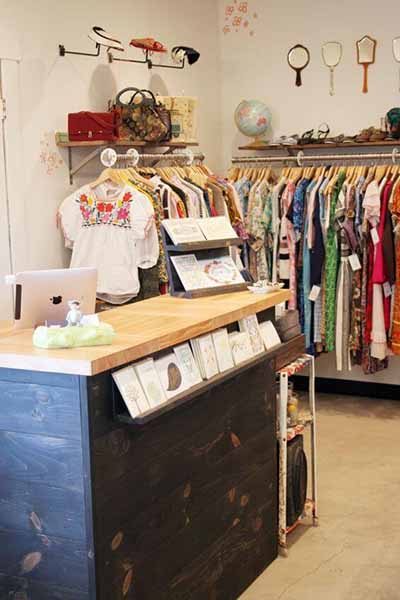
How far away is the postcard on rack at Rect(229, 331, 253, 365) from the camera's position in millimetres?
3365

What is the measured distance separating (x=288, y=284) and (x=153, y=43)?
1.84m

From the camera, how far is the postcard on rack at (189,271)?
379 centimetres

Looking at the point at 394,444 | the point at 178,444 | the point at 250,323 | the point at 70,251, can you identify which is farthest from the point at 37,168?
the point at 394,444

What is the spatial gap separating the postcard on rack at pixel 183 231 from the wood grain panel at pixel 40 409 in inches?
51.6

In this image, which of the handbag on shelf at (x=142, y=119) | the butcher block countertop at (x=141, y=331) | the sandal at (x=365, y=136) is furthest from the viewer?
the sandal at (x=365, y=136)

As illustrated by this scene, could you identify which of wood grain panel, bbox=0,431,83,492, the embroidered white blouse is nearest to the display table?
wood grain panel, bbox=0,431,83,492

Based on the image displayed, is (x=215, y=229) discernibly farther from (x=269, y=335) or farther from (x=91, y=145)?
(x=91, y=145)

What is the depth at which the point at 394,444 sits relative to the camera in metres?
5.26

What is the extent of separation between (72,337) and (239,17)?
14.6 feet

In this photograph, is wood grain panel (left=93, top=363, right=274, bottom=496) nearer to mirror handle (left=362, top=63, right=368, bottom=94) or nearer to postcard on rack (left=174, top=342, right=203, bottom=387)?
postcard on rack (left=174, top=342, right=203, bottom=387)

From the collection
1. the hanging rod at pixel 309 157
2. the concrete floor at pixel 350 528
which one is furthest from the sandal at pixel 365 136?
the concrete floor at pixel 350 528

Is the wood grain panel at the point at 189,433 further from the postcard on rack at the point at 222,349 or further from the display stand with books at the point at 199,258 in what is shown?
the display stand with books at the point at 199,258

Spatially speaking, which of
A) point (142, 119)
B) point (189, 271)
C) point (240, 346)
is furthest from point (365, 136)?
point (240, 346)

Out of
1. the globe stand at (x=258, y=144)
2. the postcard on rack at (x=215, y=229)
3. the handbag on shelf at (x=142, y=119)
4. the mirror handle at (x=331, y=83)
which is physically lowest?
the postcard on rack at (x=215, y=229)
